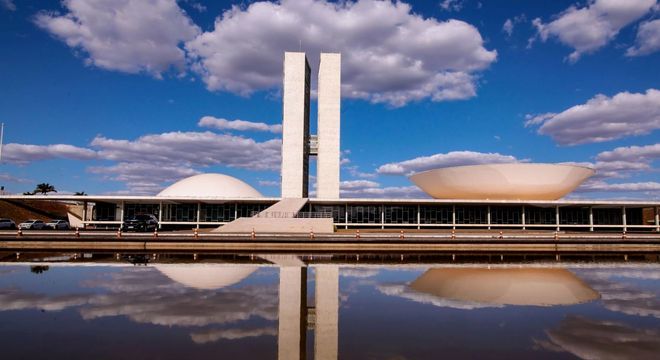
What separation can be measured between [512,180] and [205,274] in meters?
47.4

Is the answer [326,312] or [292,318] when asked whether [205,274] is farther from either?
[292,318]

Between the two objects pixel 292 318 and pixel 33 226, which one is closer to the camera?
pixel 292 318

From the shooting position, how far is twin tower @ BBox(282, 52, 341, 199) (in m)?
66.6

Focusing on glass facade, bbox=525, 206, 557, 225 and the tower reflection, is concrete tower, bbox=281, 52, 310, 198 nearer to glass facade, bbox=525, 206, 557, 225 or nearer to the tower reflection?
glass facade, bbox=525, 206, 557, 225

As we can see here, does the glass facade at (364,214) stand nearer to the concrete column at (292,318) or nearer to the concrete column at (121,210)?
the concrete column at (121,210)

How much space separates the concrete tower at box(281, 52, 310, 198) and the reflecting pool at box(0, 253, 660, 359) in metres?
47.7

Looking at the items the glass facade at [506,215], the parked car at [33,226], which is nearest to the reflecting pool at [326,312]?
the parked car at [33,226]

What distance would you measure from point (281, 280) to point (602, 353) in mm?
9374

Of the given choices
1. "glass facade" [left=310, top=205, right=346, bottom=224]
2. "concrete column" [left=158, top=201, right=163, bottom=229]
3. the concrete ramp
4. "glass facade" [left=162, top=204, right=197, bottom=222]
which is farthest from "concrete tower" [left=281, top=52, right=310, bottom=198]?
the concrete ramp

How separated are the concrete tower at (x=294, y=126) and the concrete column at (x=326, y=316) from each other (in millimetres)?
50012

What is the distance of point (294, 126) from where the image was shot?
6756cm

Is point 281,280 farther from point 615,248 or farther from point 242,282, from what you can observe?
point 615,248

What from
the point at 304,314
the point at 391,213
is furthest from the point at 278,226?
the point at 304,314

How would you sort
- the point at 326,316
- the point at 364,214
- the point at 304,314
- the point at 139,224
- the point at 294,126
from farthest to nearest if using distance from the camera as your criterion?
the point at 294,126 → the point at 364,214 → the point at 139,224 → the point at 304,314 → the point at 326,316
